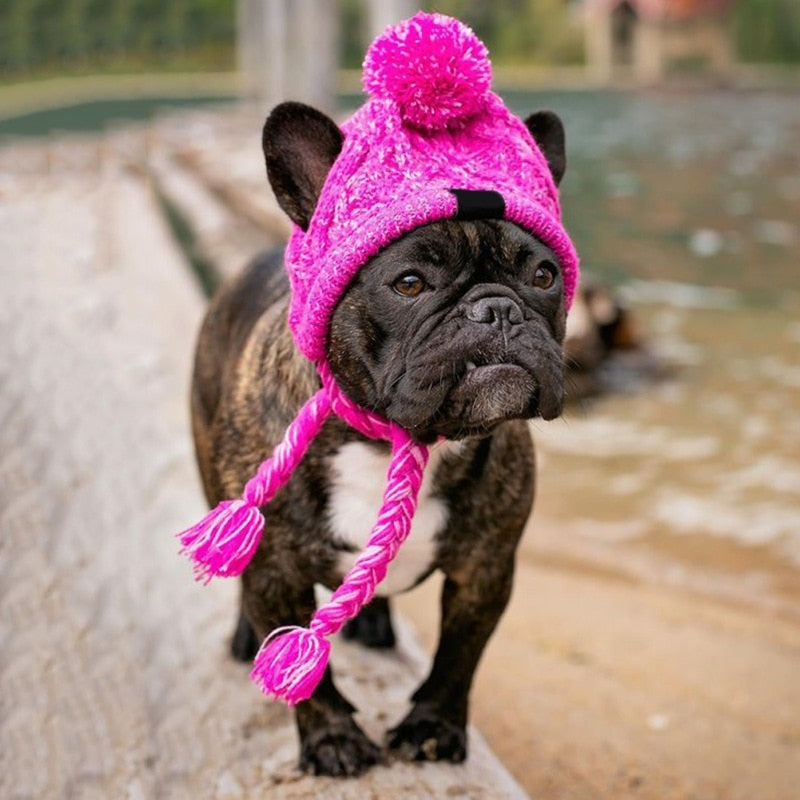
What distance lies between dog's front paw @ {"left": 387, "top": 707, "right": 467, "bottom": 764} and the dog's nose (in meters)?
1.05

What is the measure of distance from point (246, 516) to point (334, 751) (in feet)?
2.08

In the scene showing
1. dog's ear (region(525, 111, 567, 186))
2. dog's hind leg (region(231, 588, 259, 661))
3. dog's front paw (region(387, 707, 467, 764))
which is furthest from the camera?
dog's hind leg (region(231, 588, 259, 661))

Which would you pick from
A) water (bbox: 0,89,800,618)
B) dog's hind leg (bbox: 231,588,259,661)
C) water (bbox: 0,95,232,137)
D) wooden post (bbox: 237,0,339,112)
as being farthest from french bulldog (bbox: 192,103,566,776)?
water (bbox: 0,95,232,137)

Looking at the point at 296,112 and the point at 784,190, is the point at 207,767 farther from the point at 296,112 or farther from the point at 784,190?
the point at 784,190

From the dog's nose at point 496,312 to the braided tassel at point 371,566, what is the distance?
328mm

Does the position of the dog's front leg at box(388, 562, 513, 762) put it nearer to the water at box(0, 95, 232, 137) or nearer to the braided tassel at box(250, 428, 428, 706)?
the braided tassel at box(250, 428, 428, 706)

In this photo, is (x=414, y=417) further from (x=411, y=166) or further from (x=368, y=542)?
(x=411, y=166)

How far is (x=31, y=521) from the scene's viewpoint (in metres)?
3.03

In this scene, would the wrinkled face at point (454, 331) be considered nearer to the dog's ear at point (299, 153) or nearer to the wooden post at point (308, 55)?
the dog's ear at point (299, 153)

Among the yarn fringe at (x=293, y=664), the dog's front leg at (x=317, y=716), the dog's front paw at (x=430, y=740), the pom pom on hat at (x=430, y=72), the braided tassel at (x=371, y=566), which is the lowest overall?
the dog's front paw at (x=430, y=740)

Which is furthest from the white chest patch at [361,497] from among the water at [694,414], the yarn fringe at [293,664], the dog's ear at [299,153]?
the dog's ear at [299,153]

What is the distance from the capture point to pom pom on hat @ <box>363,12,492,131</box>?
84.0 inches

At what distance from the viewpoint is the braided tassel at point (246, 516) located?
7.23ft

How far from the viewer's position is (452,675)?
8.35ft
